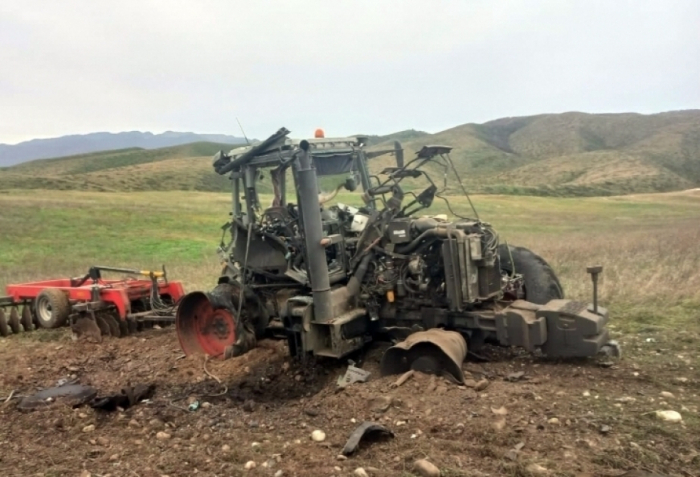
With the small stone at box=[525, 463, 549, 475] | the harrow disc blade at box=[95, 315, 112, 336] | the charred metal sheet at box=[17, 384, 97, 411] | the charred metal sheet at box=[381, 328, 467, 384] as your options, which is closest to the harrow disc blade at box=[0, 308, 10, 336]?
the harrow disc blade at box=[95, 315, 112, 336]

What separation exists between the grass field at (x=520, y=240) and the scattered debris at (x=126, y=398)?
2925 mm

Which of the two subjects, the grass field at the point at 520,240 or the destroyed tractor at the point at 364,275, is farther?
the grass field at the point at 520,240

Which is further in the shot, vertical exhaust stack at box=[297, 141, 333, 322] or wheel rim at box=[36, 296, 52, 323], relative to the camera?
wheel rim at box=[36, 296, 52, 323]

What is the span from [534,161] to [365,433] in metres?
87.3

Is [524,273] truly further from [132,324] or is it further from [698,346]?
[132,324]

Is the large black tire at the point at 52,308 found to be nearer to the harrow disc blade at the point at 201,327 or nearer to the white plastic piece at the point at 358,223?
the harrow disc blade at the point at 201,327

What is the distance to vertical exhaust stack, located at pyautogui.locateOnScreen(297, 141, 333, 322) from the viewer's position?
6582mm

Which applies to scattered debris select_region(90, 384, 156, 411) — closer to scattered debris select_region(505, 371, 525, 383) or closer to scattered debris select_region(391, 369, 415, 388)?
scattered debris select_region(391, 369, 415, 388)

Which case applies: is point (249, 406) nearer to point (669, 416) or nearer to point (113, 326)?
point (669, 416)

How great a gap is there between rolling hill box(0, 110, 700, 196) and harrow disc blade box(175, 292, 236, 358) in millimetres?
36279

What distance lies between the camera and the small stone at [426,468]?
13.2 feet

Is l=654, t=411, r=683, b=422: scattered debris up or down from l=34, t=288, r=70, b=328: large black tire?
down

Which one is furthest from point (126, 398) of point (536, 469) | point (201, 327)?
point (536, 469)

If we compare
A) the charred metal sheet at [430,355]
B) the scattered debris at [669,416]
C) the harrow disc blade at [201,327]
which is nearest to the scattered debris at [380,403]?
the charred metal sheet at [430,355]
